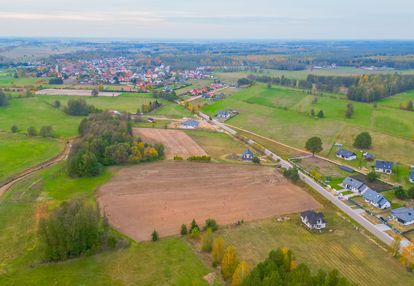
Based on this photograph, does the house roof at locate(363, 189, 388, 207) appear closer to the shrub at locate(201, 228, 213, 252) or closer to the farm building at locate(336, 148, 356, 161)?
the farm building at locate(336, 148, 356, 161)

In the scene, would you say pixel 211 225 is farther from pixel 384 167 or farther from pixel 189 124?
pixel 189 124

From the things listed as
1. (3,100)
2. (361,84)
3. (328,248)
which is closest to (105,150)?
(328,248)

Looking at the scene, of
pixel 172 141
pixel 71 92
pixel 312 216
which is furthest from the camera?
pixel 71 92

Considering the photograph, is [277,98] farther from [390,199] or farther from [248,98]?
[390,199]

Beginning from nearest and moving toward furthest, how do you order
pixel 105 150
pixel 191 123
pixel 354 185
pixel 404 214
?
pixel 404 214 < pixel 354 185 < pixel 105 150 < pixel 191 123

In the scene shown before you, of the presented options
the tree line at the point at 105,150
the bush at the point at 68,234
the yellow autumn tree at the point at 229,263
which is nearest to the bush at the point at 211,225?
Result: the yellow autumn tree at the point at 229,263

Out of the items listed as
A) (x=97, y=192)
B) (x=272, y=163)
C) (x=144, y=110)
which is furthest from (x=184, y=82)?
(x=97, y=192)

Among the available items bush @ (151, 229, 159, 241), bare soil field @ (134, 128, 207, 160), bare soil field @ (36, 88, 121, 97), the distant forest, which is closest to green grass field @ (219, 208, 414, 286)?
bush @ (151, 229, 159, 241)
